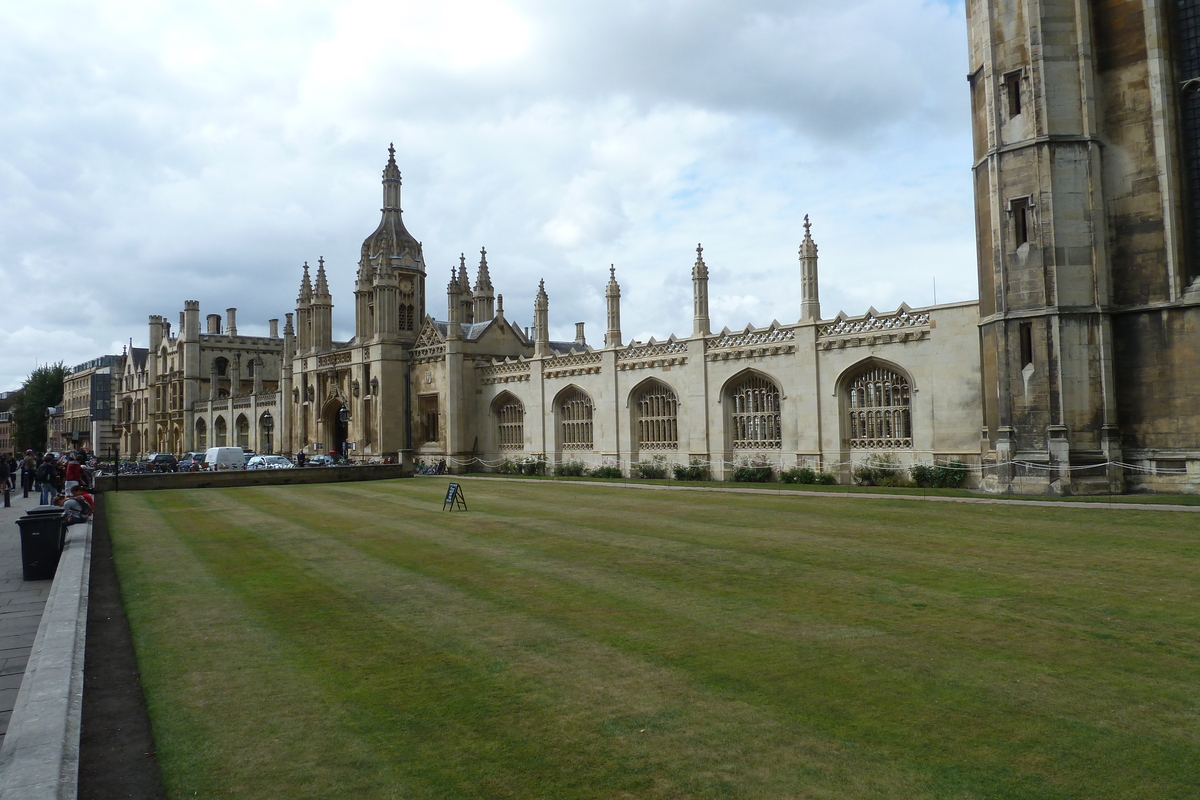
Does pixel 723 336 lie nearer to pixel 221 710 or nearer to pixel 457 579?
pixel 457 579

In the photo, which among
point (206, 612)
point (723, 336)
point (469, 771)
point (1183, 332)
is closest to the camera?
point (469, 771)

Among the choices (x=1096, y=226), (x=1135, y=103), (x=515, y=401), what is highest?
(x=1135, y=103)

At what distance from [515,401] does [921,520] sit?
90.0ft

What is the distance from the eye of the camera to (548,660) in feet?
20.8

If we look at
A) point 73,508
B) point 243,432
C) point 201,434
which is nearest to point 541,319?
point 73,508

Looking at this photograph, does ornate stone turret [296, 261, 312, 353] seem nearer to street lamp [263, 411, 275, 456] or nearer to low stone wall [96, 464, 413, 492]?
street lamp [263, 411, 275, 456]

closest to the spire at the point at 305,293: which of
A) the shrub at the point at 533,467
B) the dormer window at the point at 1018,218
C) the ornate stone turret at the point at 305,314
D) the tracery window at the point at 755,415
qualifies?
the ornate stone turret at the point at 305,314

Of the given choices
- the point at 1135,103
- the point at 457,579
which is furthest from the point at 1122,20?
the point at 457,579

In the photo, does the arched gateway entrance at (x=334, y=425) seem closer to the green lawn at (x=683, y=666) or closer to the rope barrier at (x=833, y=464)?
the rope barrier at (x=833, y=464)

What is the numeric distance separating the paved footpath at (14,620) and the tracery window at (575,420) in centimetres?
2357

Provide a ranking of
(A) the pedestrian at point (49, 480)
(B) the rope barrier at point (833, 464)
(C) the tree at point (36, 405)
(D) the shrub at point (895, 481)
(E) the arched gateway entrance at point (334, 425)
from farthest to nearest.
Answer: (C) the tree at point (36, 405) → (E) the arched gateway entrance at point (334, 425) → (A) the pedestrian at point (49, 480) → (D) the shrub at point (895, 481) → (B) the rope barrier at point (833, 464)

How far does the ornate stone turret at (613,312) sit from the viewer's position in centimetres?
3316

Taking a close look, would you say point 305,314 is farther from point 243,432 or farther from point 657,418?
point 657,418

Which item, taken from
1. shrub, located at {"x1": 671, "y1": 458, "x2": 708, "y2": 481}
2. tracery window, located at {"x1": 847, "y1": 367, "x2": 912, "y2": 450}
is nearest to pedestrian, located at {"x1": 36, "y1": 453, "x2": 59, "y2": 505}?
shrub, located at {"x1": 671, "y1": 458, "x2": 708, "y2": 481}
